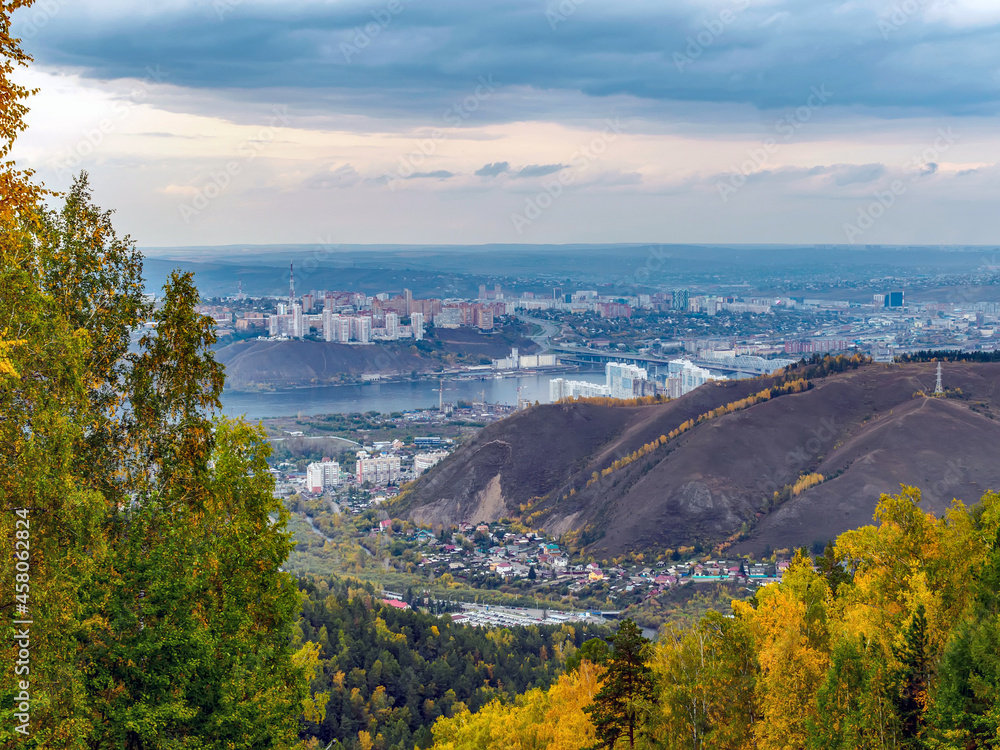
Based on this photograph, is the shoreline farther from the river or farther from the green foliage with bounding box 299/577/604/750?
the green foliage with bounding box 299/577/604/750

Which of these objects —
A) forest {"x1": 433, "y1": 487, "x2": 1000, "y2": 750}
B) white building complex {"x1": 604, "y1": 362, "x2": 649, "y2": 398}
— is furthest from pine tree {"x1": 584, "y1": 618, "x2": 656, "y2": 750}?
white building complex {"x1": 604, "y1": 362, "x2": 649, "y2": 398}

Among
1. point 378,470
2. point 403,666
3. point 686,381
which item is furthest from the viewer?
point 686,381

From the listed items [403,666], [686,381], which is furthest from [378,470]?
[403,666]

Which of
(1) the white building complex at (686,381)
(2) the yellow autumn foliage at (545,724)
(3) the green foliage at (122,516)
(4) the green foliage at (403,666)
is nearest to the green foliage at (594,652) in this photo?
(2) the yellow autumn foliage at (545,724)

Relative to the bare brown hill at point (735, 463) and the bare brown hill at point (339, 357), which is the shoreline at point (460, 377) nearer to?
the bare brown hill at point (339, 357)

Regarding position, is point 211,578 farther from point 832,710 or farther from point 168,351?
point 832,710

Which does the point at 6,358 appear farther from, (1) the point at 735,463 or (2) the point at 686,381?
(2) the point at 686,381
